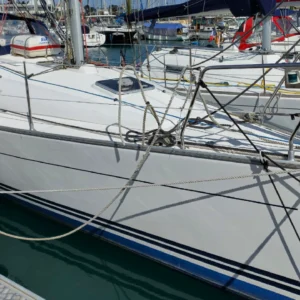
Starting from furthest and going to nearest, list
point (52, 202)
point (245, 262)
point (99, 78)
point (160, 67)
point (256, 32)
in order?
point (256, 32) → point (160, 67) → point (99, 78) → point (52, 202) → point (245, 262)

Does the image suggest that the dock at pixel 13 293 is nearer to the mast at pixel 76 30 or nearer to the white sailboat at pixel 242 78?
the mast at pixel 76 30

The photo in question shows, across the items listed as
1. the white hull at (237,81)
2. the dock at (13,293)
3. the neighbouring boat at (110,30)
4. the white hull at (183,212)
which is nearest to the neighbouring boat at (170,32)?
the neighbouring boat at (110,30)

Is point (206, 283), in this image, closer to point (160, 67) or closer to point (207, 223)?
point (207, 223)

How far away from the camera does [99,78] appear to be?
5.49 metres

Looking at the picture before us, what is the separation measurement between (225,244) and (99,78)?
9.03 ft

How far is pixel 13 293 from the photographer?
9.73ft

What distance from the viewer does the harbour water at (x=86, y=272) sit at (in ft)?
13.5

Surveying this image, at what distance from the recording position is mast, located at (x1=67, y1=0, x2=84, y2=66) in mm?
5574

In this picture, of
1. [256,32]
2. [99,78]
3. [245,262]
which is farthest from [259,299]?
[256,32]

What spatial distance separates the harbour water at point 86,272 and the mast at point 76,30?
7.50 feet

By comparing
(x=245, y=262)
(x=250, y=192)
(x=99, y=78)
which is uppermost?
(x=99, y=78)

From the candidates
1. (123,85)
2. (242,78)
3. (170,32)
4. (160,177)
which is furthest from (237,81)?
(170,32)

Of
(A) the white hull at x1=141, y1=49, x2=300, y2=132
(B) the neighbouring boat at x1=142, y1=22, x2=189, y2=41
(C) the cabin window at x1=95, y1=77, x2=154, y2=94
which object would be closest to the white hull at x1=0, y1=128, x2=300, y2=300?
(C) the cabin window at x1=95, y1=77, x2=154, y2=94

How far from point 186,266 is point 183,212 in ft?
2.02
